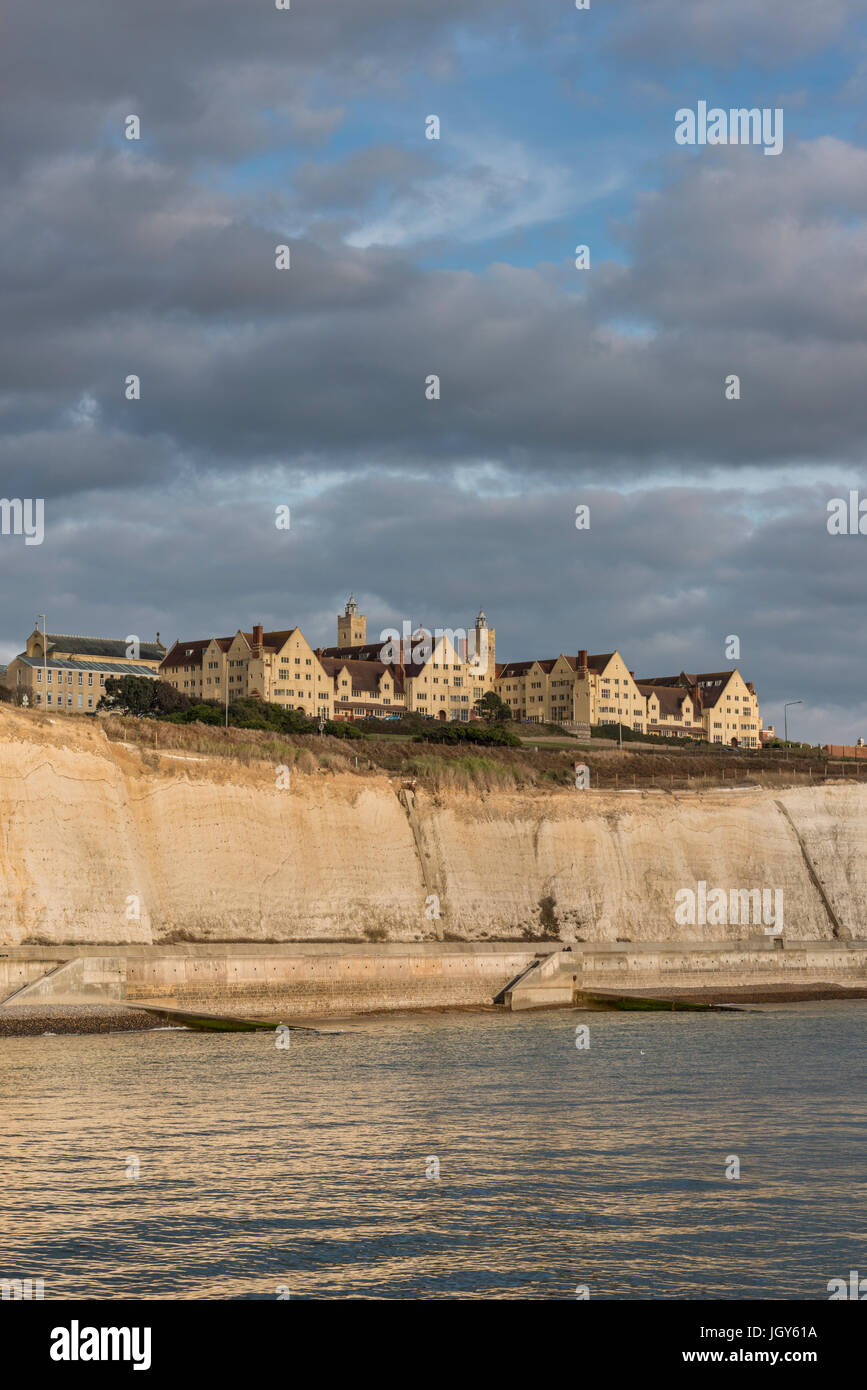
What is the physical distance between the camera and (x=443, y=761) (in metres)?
89.4

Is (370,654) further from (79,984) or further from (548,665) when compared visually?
(79,984)

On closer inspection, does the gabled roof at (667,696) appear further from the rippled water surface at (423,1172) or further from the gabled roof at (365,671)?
the rippled water surface at (423,1172)

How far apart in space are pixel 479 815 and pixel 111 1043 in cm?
3274

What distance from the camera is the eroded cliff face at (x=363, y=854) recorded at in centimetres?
5688

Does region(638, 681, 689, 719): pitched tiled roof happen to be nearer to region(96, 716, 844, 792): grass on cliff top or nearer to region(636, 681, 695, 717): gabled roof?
region(636, 681, 695, 717): gabled roof

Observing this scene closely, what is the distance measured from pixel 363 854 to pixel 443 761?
2035 centimetres

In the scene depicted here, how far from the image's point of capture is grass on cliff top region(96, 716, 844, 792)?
68750 mm

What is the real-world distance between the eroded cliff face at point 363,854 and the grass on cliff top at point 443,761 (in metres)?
1.58

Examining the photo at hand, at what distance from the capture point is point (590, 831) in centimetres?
7750

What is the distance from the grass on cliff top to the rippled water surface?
84.3ft
